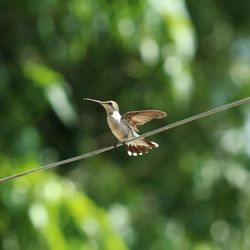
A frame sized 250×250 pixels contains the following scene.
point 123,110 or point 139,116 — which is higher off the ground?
point 139,116

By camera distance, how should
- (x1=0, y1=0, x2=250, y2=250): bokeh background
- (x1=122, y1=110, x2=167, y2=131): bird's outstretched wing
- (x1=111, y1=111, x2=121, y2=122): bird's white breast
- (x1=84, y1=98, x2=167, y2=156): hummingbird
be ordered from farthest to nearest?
(x1=0, y1=0, x2=250, y2=250): bokeh background < (x1=111, y1=111, x2=121, y2=122): bird's white breast < (x1=84, y1=98, x2=167, y2=156): hummingbird < (x1=122, y1=110, x2=167, y2=131): bird's outstretched wing

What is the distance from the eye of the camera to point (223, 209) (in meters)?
7.48

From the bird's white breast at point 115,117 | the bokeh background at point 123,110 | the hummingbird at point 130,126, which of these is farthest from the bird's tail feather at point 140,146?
the bokeh background at point 123,110

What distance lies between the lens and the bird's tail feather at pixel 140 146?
310cm

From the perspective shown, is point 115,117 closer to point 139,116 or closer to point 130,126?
point 130,126

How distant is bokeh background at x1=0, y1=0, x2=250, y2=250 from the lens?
521 cm

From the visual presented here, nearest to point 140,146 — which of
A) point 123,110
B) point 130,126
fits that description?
point 130,126

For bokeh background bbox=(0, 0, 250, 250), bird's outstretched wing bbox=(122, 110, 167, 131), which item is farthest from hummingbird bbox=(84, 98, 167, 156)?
bokeh background bbox=(0, 0, 250, 250)

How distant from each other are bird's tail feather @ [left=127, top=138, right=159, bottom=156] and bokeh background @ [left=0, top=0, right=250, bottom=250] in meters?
1.79

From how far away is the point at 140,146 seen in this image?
318 centimetres

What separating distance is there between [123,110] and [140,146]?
3650 millimetres

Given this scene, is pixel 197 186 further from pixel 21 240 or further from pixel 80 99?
pixel 21 240

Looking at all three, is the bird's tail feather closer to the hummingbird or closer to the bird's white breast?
the hummingbird

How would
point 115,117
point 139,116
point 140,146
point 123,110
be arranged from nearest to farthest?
point 139,116 → point 140,146 → point 115,117 → point 123,110
